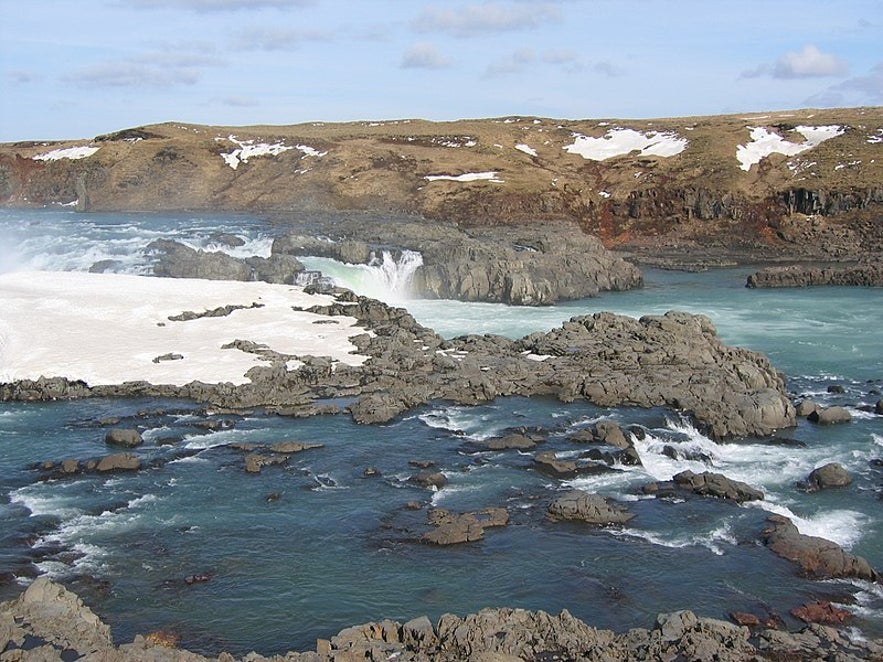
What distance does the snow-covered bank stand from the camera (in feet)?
110

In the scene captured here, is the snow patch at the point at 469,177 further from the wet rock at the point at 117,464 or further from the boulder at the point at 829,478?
the wet rock at the point at 117,464

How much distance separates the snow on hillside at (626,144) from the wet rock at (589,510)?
230ft

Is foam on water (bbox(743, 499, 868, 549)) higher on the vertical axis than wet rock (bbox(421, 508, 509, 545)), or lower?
lower

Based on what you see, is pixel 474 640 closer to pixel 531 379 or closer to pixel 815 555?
pixel 815 555

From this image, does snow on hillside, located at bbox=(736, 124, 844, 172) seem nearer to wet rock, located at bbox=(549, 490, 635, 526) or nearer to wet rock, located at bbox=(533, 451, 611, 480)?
wet rock, located at bbox=(533, 451, 611, 480)

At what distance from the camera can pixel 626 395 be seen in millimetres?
31125

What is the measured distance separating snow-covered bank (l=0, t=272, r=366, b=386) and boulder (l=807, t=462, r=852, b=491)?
17696 millimetres

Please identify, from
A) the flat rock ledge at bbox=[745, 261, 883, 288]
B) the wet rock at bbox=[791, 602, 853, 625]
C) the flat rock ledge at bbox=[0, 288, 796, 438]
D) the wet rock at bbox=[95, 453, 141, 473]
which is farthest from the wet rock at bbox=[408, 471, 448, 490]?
the flat rock ledge at bbox=[745, 261, 883, 288]

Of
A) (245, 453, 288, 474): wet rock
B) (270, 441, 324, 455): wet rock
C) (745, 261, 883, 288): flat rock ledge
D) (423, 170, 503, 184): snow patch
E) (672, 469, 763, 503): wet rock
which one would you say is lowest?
(672, 469, 763, 503): wet rock

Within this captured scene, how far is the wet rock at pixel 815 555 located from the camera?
19.3m

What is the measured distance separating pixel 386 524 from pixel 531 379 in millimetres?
12678

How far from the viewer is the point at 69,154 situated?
94.3m

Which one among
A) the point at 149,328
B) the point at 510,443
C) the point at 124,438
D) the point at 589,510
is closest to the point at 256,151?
the point at 149,328

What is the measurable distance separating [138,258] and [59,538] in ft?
124
